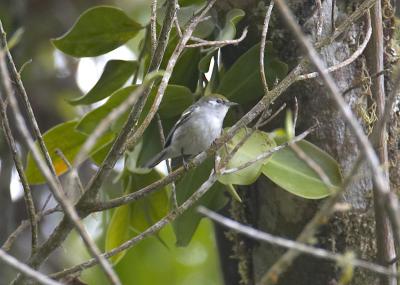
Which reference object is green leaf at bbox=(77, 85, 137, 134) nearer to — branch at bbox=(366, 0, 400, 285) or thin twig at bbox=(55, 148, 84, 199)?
thin twig at bbox=(55, 148, 84, 199)

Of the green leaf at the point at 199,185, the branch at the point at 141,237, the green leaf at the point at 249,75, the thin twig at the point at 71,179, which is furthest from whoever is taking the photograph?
the green leaf at the point at 199,185

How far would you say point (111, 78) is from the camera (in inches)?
134

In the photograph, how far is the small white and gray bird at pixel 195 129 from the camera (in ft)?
10.6

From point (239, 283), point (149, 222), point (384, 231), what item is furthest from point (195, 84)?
point (384, 231)

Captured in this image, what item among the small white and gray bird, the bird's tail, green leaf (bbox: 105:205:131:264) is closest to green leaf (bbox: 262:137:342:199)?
the small white and gray bird

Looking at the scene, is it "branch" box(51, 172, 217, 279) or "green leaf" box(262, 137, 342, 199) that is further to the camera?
"green leaf" box(262, 137, 342, 199)

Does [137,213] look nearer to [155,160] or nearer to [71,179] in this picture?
[155,160]

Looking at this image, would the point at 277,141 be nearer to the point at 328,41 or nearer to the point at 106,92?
the point at 328,41

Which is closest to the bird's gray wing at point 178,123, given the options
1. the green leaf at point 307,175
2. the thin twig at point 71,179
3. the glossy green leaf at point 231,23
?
the glossy green leaf at point 231,23

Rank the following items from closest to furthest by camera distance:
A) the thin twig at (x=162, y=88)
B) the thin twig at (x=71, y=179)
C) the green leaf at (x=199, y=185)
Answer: the thin twig at (x=71, y=179), the thin twig at (x=162, y=88), the green leaf at (x=199, y=185)

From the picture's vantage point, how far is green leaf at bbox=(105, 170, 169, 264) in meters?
3.34

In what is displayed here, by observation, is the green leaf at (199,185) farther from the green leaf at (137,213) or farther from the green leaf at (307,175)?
the green leaf at (307,175)

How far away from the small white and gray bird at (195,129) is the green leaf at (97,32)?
428mm

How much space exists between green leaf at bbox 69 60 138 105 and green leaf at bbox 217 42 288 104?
54 cm
